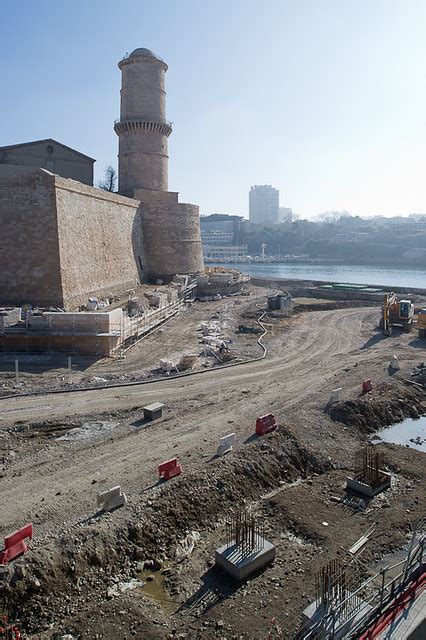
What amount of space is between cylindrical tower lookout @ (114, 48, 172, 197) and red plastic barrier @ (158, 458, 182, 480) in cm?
2725

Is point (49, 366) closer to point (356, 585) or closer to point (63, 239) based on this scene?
point (63, 239)

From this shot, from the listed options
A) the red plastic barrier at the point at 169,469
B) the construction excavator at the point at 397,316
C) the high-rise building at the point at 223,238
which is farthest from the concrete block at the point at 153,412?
the high-rise building at the point at 223,238

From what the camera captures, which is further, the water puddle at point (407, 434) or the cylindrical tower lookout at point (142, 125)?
the cylindrical tower lookout at point (142, 125)

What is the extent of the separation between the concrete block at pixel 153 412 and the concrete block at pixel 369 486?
4.57 metres

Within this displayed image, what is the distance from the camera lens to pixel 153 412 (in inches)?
462

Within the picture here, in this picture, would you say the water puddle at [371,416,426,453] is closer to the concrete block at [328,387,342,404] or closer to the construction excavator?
the concrete block at [328,387,342,404]

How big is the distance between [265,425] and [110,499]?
171 inches

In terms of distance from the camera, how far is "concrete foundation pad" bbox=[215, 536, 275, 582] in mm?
7164

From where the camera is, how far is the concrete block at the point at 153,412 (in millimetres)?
11734

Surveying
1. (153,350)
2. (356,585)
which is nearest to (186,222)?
(153,350)

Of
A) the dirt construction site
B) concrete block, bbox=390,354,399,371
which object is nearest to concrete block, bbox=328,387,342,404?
the dirt construction site

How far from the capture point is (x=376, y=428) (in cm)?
1303

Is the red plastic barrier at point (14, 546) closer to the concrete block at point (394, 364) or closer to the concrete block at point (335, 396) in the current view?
the concrete block at point (335, 396)

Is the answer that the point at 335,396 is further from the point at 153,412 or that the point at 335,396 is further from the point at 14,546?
the point at 14,546
